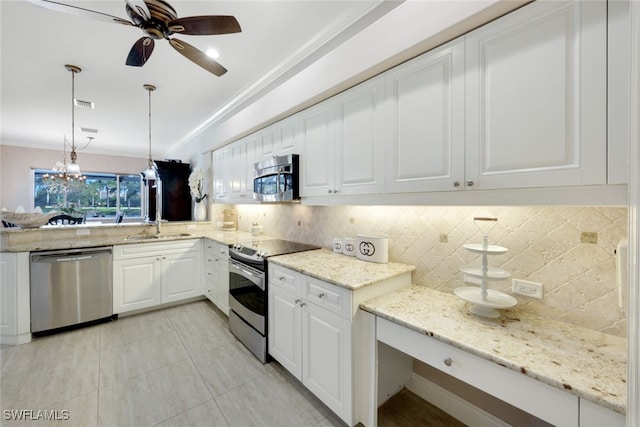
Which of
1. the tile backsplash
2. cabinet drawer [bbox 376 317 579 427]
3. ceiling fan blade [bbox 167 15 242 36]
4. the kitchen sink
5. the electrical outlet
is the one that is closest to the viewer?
cabinet drawer [bbox 376 317 579 427]

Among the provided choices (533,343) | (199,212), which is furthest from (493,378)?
(199,212)

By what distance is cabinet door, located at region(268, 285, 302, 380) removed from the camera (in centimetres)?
192

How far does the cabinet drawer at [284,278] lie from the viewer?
6.36 ft

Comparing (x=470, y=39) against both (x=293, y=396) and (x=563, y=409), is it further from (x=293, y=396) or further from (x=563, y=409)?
(x=293, y=396)

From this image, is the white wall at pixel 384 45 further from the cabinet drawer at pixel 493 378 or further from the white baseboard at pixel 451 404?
the white baseboard at pixel 451 404

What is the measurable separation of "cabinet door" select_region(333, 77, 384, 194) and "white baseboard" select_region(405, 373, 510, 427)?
145 cm


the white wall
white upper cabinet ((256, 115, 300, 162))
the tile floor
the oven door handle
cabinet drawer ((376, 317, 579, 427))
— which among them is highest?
the white wall

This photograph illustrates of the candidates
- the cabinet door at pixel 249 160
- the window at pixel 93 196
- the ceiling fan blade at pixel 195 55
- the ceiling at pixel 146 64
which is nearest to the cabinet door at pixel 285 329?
the cabinet door at pixel 249 160

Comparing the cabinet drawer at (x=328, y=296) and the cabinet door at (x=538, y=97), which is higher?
the cabinet door at (x=538, y=97)

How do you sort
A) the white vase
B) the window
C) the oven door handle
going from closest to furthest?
the oven door handle, the white vase, the window

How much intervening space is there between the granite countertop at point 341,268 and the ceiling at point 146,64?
1.84 m

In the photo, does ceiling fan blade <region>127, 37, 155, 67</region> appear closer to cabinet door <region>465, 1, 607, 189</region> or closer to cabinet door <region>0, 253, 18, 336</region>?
cabinet door <region>465, 1, 607, 189</region>

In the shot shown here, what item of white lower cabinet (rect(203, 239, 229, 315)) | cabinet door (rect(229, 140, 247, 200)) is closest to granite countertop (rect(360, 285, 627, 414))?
white lower cabinet (rect(203, 239, 229, 315))

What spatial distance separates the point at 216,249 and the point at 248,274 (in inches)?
46.1
